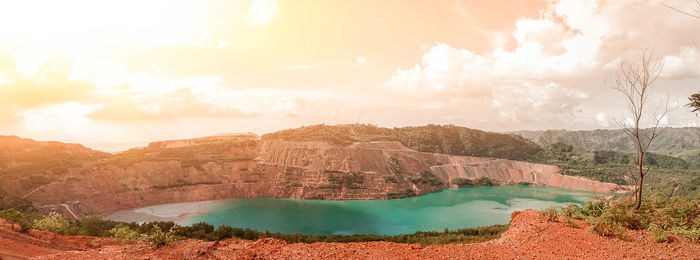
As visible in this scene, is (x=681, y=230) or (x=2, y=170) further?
(x=2, y=170)

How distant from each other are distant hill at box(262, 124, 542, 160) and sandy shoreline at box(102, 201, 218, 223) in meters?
39.3

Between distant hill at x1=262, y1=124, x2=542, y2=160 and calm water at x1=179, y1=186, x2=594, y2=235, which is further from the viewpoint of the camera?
distant hill at x1=262, y1=124, x2=542, y2=160

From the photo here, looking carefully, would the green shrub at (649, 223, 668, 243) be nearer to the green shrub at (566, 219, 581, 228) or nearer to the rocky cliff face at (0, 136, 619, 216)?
the green shrub at (566, 219, 581, 228)

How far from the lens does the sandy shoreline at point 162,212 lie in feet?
132

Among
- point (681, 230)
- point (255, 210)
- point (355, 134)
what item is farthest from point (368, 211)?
point (355, 134)

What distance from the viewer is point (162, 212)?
43781 mm

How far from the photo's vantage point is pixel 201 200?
52281 mm

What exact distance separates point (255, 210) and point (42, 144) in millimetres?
44392

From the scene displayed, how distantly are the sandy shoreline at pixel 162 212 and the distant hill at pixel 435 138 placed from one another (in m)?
39.3

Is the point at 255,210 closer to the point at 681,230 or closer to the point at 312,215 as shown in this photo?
the point at 312,215

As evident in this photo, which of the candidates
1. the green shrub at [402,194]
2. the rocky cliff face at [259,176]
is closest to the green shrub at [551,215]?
the rocky cliff face at [259,176]

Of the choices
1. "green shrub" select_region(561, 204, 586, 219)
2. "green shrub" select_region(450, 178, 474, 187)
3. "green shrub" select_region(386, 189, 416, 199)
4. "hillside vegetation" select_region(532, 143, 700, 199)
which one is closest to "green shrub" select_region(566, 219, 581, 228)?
"green shrub" select_region(561, 204, 586, 219)

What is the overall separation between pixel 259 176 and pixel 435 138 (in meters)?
63.6

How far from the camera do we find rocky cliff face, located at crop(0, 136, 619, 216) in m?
43.5
